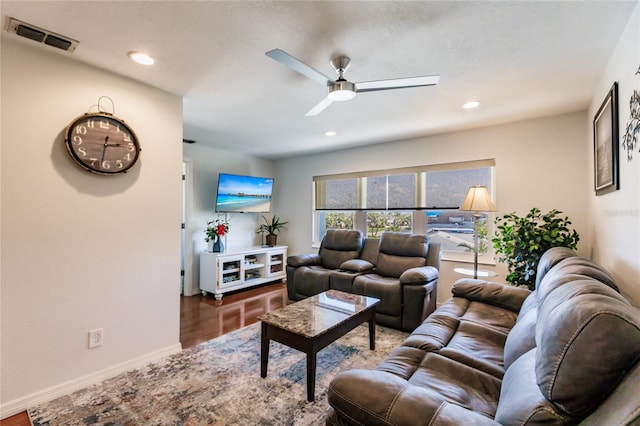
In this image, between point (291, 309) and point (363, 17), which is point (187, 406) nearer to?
point (291, 309)

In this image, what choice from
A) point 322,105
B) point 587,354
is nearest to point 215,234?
point 322,105

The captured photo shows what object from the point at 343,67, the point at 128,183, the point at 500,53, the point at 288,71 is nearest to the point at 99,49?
the point at 128,183

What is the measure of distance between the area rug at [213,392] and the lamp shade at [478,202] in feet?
5.49

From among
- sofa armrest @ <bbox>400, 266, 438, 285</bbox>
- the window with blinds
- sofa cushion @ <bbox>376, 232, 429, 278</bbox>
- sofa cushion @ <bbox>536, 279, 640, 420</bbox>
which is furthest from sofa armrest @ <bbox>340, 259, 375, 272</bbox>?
sofa cushion @ <bbox>536, 279, 640, 420</bbox>

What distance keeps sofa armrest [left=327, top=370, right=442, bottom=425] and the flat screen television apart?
400cm

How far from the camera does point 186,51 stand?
6.46 ft

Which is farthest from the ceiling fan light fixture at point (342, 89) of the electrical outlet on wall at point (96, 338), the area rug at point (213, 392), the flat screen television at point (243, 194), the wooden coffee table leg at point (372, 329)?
the flat screen television at point (243, 194)

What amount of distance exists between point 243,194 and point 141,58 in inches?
120

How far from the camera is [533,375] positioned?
3.21 feet

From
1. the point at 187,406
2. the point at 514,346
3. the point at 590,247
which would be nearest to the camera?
the point at 514,346

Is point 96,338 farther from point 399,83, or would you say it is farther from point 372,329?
point 399,83

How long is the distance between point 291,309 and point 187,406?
3.03ft

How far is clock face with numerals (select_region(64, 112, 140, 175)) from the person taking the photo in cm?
206

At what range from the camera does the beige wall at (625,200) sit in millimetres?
1498
